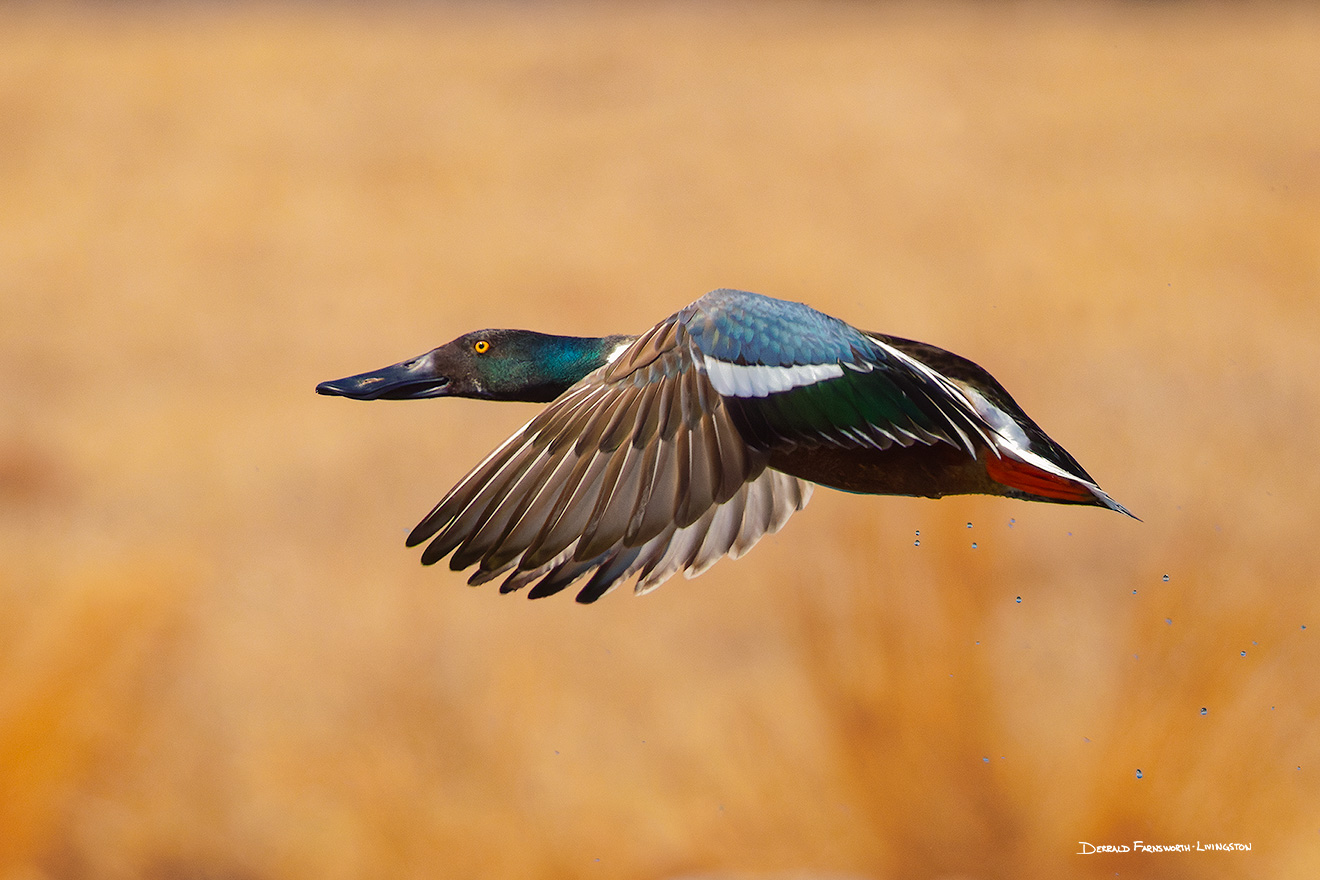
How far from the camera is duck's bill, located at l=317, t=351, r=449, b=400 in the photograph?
2547mm

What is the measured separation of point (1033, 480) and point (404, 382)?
4.26ft

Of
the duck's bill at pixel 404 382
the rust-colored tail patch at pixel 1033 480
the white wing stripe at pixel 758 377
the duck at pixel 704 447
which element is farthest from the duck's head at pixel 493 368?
the rust-colored tail patch at pixel 1033 480

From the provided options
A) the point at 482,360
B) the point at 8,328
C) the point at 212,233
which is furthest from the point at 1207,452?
the point at 8,328

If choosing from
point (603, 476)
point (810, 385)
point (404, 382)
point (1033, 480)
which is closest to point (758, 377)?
point (810, 385)

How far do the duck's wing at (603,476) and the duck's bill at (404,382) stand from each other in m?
0.54

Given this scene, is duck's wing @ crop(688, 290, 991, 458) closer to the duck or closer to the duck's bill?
the duck

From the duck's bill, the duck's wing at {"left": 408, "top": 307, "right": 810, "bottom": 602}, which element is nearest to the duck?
the duck's wing at {"left": 408, "top": 307, "right": 810, "bottom": 602}

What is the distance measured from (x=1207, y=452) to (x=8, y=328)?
264 inches

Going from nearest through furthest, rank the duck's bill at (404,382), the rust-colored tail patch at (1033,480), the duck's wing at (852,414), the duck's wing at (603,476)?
the duck's wing at (603,476), the duck's wing at (852,414), the rust-colored tail patch at (1033,480), the duck's bill at (404,382)

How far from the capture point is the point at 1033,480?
7.54 ft

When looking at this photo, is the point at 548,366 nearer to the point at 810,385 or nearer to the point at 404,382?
the point at 404,382

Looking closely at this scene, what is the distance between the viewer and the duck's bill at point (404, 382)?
2547 millimetres

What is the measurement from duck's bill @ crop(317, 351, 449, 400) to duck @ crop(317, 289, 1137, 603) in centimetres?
11

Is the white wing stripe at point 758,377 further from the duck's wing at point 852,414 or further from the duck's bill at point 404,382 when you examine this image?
the duck's bill at point 404,382
